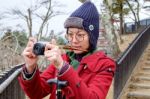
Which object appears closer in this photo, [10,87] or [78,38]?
[78,38]

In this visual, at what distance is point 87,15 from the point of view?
7.60ft

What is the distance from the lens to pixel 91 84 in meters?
2.12

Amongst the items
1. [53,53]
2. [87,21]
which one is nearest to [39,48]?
[53,53]

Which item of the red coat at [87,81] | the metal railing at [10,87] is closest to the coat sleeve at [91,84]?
the red coat at [87,81]

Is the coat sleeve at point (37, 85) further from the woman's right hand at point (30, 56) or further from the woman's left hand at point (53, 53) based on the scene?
the woman's left hand at point (53, 53)

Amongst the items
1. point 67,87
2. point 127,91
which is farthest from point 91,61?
point 127,91

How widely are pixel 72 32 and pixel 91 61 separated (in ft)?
0.66

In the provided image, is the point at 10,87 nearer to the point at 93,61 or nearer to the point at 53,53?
the point at 93,61

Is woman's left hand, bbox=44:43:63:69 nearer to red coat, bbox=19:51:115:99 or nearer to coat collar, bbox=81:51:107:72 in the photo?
red coat, bbox=19:51:115:99

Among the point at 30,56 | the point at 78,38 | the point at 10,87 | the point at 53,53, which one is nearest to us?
the point at 53,53

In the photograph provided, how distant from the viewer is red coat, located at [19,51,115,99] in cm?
199

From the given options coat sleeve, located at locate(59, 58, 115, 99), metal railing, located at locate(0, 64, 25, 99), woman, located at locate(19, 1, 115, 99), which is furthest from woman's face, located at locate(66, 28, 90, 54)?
metal railing, located at locate(0, 64, 25, 99)

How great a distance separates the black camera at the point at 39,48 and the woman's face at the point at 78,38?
255 mm

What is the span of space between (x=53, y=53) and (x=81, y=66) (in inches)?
15.3
